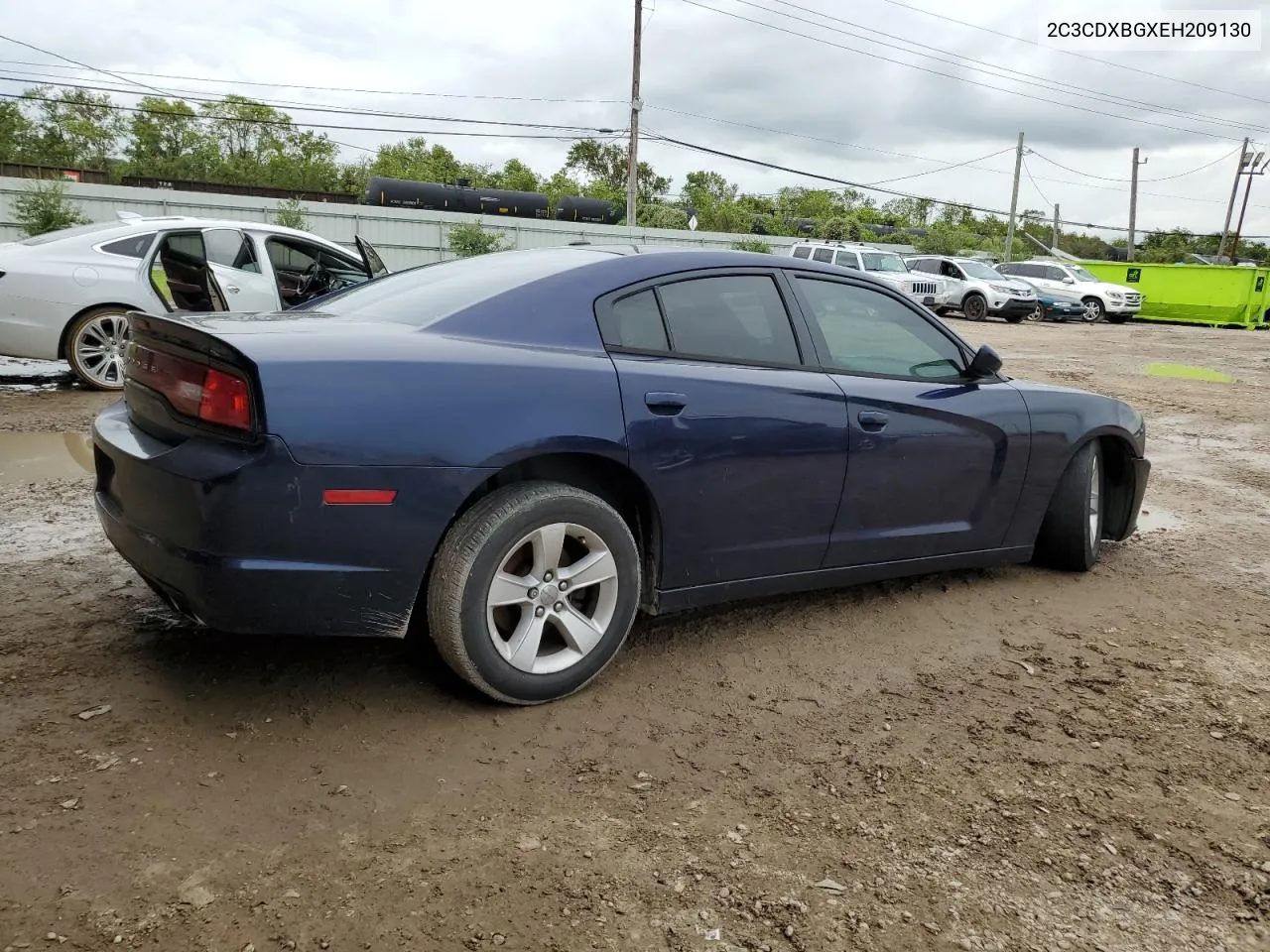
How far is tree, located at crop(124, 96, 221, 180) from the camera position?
5759 centimetres

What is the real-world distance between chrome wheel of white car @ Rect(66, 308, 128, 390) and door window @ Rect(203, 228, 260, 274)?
3.01ft

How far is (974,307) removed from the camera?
2730 cm

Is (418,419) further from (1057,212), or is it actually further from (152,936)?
(1057,212)

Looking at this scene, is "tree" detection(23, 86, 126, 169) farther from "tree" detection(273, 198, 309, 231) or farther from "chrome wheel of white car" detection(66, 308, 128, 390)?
"chrome wheel of white car" detection(66, 308, 128, 390)

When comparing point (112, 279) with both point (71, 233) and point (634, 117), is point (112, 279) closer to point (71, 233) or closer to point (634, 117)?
point (71, 233)

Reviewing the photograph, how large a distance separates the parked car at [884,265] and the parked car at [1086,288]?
13.4ft

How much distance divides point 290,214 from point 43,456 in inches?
837

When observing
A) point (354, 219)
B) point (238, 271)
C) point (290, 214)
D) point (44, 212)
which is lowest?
point (238, 271)

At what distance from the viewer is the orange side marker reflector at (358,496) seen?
260 cm

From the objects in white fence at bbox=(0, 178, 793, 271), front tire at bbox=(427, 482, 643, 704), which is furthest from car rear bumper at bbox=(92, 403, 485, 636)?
white fence at bbox=(0, 178, 793, 271)

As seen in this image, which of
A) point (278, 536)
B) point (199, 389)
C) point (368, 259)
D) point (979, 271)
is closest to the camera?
point (278, 536)

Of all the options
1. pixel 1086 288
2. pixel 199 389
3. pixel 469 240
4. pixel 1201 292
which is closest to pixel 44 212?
pixel 469 240

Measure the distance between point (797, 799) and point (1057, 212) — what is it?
85399 mm

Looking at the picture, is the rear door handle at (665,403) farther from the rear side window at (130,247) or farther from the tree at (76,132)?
the tree at (76,132)
